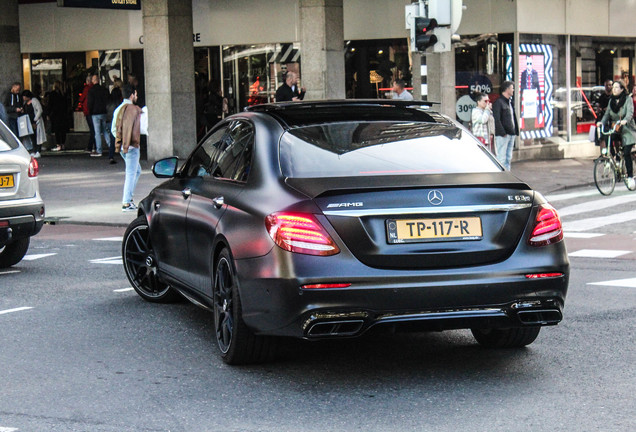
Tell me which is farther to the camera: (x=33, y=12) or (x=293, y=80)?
(x=33, y=12)

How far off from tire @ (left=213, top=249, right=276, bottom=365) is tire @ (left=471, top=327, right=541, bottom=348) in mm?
1402

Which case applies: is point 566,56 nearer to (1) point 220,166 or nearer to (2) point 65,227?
(2) point 65,227

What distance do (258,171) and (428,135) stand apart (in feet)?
3.53

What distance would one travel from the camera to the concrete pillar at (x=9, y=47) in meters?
29.5

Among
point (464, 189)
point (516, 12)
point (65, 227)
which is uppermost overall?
point (516, 12)

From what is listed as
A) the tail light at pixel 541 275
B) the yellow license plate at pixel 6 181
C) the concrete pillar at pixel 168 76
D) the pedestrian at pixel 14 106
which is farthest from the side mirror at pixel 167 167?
the pedestrian at pixel 14 106

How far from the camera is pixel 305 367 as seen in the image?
21.9ft

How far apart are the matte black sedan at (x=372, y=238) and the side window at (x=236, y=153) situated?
0.09 feet

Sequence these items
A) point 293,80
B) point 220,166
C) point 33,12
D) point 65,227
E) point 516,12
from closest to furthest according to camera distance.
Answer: point 220,166
point 65,227
point 293,80
point 516,12
point 33,12

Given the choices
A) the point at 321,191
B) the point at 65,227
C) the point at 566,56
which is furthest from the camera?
the point at 566,56

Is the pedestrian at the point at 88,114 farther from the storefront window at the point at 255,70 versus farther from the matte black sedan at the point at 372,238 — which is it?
the matte black sedan at the point at 372,238

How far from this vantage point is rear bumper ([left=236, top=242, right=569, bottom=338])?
19.3 feet

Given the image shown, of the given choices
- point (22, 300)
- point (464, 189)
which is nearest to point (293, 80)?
point (22, 300)

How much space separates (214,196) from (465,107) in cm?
1685
